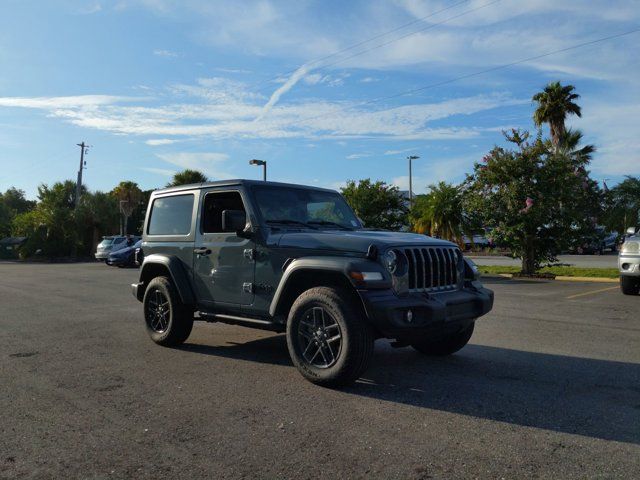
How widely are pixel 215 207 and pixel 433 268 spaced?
8.67ft

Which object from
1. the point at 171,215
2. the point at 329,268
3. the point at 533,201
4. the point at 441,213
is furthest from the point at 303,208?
the point at 441,213

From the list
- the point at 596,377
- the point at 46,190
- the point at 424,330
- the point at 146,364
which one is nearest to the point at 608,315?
the point at 596,377

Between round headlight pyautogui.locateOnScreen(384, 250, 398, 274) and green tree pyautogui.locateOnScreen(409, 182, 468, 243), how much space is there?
20.8m

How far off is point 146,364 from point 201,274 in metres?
1.13

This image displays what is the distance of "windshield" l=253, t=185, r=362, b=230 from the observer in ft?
19.4

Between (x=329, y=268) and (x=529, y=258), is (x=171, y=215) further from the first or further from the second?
(x=529, y=258)

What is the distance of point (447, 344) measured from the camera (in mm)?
6035

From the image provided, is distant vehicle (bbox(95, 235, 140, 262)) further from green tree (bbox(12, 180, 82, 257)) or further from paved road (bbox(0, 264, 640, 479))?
paved road (bbox(0, 264, 640, 479))

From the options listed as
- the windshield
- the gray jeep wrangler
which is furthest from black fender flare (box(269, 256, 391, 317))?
the windshield

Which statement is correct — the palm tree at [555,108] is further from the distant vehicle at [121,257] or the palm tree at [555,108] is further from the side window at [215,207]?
the side window at [215,207]

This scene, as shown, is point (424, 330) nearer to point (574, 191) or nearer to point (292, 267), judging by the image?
point (292, 267)

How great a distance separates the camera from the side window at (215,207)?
6.12 metres

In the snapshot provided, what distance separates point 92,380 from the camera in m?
5.20

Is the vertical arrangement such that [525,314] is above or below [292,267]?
A: below
